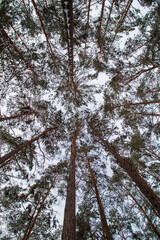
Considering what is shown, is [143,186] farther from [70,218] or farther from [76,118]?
[76,118]

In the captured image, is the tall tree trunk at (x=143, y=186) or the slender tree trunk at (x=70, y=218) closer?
the slender tree trunk at (x=70, y=218)

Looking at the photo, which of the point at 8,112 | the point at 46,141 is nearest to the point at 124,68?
the point at 46,141

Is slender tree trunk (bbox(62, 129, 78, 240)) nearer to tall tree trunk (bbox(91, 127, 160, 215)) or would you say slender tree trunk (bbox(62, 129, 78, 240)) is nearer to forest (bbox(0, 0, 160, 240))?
forest (bbox(0, 0, 160, 240))

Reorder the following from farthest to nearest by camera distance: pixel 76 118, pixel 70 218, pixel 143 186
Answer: pixel 76 118 → pixel 143 186 → pixel 70 218

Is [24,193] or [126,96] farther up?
[126,96]

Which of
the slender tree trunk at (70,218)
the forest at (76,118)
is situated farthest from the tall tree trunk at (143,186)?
the slender tree trunk at (70,218)

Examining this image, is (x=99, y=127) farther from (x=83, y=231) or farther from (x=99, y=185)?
(x=83, y=231)

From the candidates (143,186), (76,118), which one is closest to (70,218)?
(143,186)

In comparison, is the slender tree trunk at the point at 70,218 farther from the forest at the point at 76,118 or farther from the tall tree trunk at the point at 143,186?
the tall tree trunk at the point at 143,186

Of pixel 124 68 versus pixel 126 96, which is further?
pixel 126 96

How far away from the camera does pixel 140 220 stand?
594 cm

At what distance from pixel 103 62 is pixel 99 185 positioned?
8.03 m

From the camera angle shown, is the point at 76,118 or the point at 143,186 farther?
the point at 76,118

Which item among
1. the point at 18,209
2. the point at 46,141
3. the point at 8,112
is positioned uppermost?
the point at 8,112
